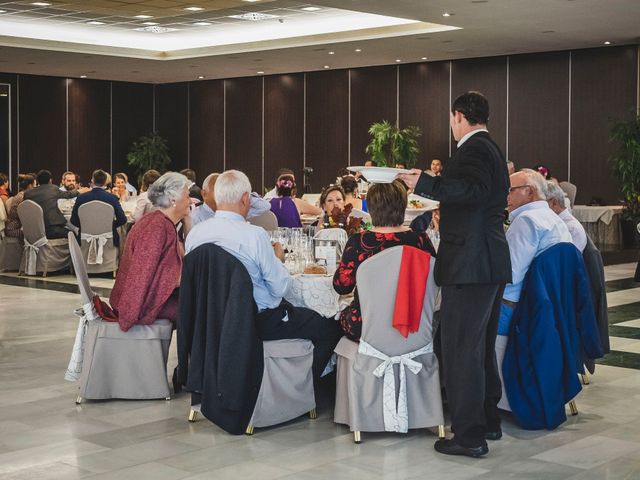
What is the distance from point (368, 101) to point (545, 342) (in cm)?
1614

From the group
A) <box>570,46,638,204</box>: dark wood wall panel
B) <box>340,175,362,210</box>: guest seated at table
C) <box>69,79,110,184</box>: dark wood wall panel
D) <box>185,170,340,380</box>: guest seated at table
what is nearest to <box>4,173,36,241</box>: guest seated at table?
<box>340,175,362,210</box>: guest seated at table

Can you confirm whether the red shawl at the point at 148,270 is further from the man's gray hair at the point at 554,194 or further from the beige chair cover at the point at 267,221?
the beige chair cover at the point at 267,221

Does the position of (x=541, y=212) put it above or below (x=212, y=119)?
below

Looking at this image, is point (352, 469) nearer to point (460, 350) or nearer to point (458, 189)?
point (460, 350)

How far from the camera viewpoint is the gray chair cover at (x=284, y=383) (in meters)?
4.92

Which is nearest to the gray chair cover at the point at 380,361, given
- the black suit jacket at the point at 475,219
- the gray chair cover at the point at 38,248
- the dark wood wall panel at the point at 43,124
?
the black suit jacket at the point at 475,219

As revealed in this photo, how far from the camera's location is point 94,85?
76.8 ft

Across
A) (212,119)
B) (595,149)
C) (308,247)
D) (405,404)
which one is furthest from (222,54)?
(405,404)

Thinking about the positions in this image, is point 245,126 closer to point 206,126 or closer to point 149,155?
point 206,126

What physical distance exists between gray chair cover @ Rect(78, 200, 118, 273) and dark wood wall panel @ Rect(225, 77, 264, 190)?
1075cm

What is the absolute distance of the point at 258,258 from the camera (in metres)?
4.82

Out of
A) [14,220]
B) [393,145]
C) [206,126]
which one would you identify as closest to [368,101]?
[393,145]

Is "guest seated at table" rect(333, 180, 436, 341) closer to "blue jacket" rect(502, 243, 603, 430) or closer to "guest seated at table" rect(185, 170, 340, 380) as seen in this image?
"guest seated at table" rect(185, 170, 340, 380)

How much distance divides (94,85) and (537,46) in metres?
11.2
